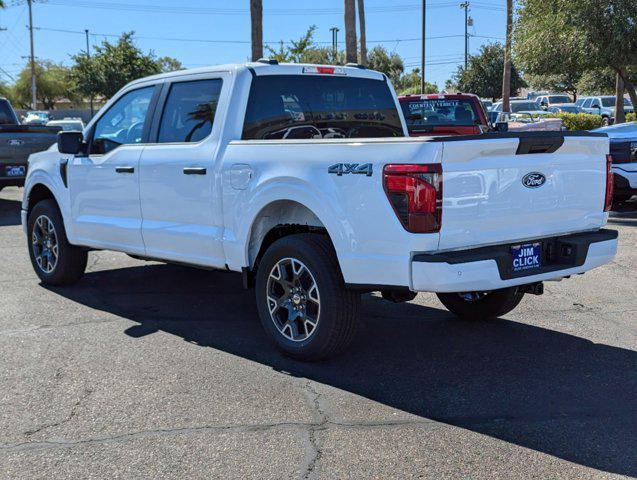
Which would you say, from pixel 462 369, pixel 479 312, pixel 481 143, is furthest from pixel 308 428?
pixel 479 312

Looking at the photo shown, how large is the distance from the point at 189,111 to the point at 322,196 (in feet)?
6.12

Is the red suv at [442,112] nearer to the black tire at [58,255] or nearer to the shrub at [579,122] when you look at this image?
the black tire at [58,255]

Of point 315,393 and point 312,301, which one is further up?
point 312,301

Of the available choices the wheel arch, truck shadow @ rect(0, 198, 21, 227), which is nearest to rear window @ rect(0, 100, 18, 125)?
truck shadow @ rect(0, 198, 21, 227)

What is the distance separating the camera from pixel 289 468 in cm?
372

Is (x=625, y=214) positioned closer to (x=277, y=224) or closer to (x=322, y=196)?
(x=277, y=224)

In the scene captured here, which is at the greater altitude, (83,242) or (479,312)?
(83,242)

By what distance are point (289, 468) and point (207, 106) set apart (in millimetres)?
3247

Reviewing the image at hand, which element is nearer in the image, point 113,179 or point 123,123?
point 113,179

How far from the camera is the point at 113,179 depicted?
264 inches

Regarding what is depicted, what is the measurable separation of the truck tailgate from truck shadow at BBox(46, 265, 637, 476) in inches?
36.0

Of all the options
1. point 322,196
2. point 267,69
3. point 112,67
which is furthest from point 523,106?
point 322,196

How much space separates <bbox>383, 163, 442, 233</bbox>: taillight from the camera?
14.4ft

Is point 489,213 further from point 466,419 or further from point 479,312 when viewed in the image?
point 479,312
